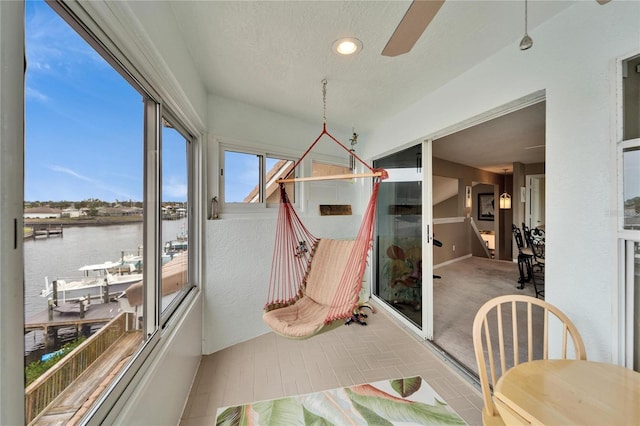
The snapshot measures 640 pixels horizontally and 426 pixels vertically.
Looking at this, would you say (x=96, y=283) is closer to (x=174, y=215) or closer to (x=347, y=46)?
(x=174, y=215)

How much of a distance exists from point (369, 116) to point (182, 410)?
120 inches

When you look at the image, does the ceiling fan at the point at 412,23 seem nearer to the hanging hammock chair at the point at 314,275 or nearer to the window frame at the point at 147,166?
the hanging hammock chair at the point at 314,275

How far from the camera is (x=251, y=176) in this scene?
8.20 feet

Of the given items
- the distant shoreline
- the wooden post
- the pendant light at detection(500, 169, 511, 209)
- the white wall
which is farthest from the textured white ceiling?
the pendant light at detection(500, 169, 511, 209)

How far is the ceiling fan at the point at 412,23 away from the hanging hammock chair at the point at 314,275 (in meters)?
0.77

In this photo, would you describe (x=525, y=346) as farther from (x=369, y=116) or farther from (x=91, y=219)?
(x=91, y=219)

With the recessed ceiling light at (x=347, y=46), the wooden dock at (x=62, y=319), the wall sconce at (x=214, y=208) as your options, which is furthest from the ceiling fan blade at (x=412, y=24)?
the wall sconce at (x=214, y=208)

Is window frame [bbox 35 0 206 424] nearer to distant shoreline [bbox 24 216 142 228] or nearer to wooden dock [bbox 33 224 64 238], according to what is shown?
distant shoreline [bbox 24 216 142 228]

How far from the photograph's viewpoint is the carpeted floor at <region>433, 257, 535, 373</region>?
2184 mm

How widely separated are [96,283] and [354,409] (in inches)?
64.2

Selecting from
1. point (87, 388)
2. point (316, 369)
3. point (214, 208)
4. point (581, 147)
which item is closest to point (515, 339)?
point (581, 147)

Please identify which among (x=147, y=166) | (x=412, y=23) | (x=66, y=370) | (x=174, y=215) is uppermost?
(x=412, y=23)

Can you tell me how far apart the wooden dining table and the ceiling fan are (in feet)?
4.20

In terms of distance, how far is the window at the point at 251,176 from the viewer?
2.35 metres
